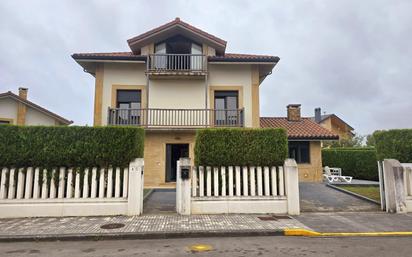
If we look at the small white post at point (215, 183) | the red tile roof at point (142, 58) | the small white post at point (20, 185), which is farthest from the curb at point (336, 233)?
the red tile roof at point (142, 58)

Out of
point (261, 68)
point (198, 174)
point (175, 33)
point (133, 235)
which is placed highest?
point (175, 33)

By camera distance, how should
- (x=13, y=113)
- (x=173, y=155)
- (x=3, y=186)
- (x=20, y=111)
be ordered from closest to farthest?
(x=3, y=186)
(x=173, y=155)
(x=13, y=113)
(x=20, y=111)

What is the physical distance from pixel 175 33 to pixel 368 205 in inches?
503

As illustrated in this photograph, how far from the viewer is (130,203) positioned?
25.6 feet

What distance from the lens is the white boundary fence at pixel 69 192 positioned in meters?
7.62

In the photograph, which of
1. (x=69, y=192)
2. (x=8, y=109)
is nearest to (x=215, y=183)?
(x=69, y=192)

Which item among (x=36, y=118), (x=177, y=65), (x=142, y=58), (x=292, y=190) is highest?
(x=142, y=58)

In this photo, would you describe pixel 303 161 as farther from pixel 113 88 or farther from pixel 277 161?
pixel 113 88

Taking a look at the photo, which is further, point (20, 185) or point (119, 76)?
point (119, 76)

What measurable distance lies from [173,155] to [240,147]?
6782mm

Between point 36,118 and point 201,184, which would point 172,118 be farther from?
point 36,118

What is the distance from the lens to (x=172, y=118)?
14.3 metres

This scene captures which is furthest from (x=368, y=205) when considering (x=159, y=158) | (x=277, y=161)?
(x=159, y=158)

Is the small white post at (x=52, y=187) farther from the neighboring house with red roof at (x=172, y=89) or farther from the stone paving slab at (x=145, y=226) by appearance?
the neighboring house with red roof at (x=172, y=89)
